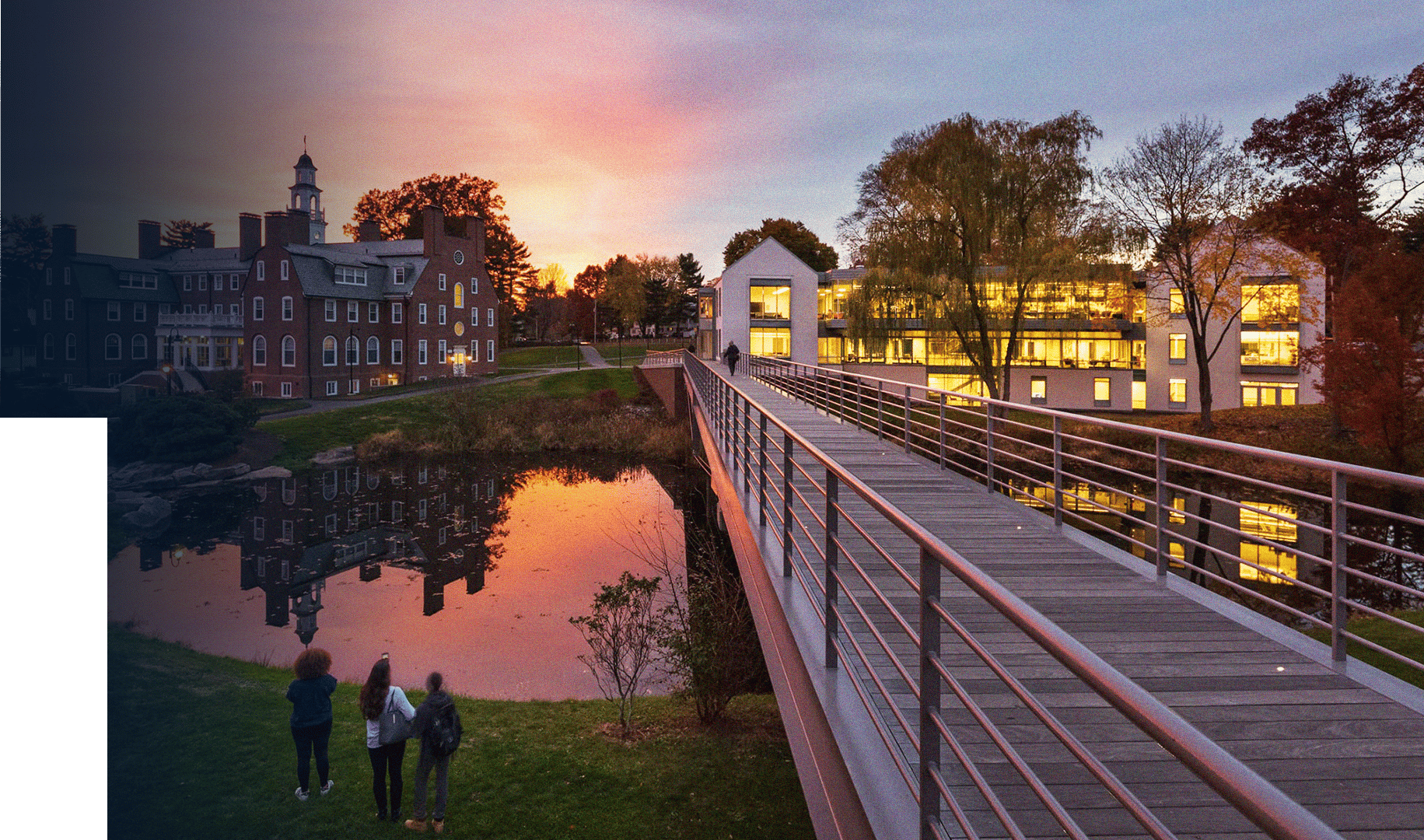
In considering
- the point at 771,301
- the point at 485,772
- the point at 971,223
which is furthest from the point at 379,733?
the point at 771,301

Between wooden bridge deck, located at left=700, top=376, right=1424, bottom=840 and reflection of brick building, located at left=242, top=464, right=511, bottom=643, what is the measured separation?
16.1 m

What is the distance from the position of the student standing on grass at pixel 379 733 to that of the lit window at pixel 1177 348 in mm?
49732

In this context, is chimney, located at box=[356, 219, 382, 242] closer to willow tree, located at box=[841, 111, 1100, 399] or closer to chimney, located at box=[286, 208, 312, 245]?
chimney, located at box=[286, 208, 312, 245]

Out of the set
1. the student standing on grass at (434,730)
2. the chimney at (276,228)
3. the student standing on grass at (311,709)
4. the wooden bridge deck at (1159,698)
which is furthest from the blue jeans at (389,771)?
the chimney at (276,228)

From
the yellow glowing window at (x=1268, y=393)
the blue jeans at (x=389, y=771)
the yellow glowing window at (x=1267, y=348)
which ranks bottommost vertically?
the blue jeans at (x=389, y=771)

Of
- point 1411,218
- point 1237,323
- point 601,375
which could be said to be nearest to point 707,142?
point 601,375

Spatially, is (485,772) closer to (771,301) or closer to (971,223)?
(971,223)

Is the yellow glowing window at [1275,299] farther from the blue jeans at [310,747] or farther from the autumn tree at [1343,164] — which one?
the blue jeans at [310,747]

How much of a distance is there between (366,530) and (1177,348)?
44160 millimetres

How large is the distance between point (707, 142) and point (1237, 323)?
43028mm

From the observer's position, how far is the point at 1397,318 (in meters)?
27.7

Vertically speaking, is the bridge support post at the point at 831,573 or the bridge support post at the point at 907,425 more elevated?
the bridge support post at the point at 907,425

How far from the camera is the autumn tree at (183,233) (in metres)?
65.1

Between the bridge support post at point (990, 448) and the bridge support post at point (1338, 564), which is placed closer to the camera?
the bridge support post at point (1338, 564)
